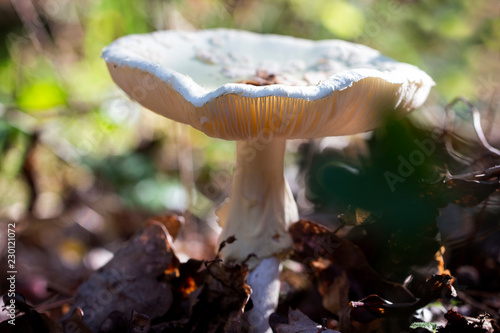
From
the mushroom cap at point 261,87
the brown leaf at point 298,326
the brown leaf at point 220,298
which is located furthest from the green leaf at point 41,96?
the brown leaf at point 298,326

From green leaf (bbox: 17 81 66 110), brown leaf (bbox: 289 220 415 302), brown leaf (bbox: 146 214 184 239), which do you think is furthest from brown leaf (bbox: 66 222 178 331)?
→ green leaf (bbox: 17 81 66 110)

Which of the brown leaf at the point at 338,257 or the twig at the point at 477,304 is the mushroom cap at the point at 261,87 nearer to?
the brown leaf at the point at 338,257

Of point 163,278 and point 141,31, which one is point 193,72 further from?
point 141,31

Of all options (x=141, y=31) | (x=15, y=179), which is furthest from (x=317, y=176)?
(x=141, y=31)

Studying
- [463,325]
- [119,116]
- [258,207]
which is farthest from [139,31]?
[463,325]

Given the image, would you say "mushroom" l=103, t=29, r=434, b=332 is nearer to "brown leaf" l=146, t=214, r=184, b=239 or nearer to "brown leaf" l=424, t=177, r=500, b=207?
"brown leaf" l=146, t=214, r=184, b=239

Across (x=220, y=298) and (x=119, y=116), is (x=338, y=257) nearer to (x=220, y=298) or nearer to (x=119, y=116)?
(x=220, y=298)

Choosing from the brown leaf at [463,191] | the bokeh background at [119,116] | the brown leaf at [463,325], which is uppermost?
the brown leaf at [463,191]
